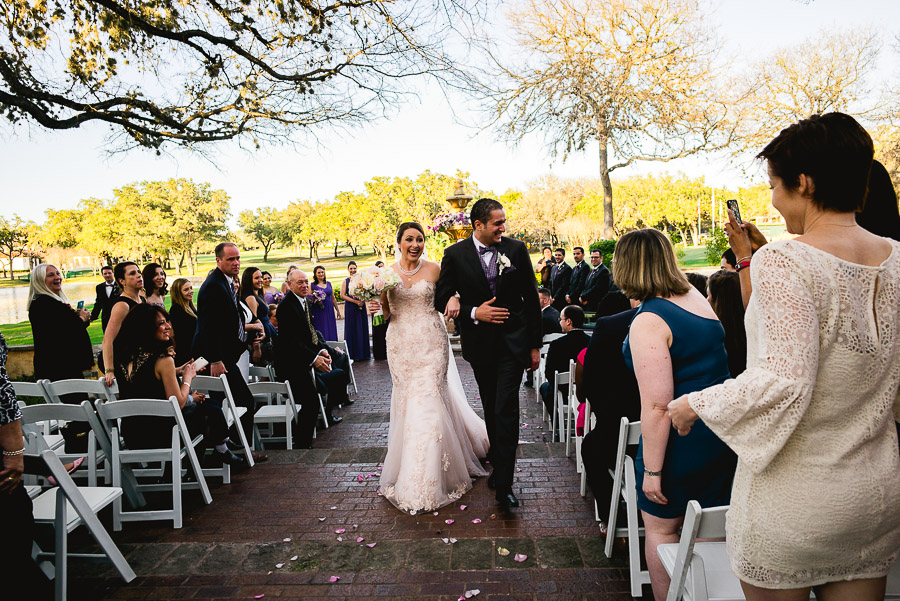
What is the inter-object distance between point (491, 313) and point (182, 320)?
472cm

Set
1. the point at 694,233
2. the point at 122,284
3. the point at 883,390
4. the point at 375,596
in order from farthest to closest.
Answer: the point at 694,233
the point at 122,284
the point at 375,596
the point at 883,390

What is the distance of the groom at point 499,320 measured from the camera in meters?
3.99

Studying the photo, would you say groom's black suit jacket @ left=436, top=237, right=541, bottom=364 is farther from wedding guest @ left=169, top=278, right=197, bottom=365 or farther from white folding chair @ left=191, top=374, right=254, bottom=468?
wedding guest @ left=169, top=278, right=197, bottom=365

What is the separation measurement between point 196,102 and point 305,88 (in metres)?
1.91

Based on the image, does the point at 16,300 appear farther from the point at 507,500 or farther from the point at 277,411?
the point at 507,500

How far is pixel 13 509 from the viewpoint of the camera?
2.44 m

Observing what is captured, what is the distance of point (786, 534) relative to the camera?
4.71 feet

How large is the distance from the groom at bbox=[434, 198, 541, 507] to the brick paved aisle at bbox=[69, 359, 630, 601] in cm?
43

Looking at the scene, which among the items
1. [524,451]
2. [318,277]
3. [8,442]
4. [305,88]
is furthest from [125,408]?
[318,277]

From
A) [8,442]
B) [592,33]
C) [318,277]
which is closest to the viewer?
[8,442]

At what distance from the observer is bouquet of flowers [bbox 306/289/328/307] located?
994 centimetres

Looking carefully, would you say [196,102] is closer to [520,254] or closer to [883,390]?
[520,254]

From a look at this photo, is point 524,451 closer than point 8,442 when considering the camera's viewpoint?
No

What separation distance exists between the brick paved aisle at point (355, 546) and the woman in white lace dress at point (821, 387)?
5.32ft
